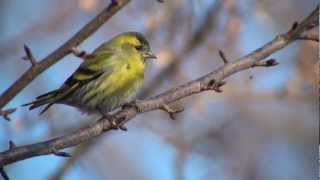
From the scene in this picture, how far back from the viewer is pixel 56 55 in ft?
8.41

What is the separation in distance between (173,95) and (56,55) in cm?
97

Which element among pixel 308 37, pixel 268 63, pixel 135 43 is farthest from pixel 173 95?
pixel 135 43

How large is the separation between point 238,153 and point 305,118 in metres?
1.66

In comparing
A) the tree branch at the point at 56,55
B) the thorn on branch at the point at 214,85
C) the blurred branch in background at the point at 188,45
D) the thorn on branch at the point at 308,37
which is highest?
the blurred branch in background at the point at 188,45

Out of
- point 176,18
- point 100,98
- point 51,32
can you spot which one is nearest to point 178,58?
point 176,18

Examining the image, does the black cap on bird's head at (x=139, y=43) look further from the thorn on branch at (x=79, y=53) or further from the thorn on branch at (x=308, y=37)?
the thorn on branch at (x=79, y=53)

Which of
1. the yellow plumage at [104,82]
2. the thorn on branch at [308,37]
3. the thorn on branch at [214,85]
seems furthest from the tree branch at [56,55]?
the yellow plumage at [104,82]

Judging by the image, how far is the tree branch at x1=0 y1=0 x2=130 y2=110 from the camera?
2520 mm

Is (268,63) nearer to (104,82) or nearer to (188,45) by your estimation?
(104,82)

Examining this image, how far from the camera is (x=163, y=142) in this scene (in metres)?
6.32

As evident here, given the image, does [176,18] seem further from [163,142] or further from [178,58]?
[163,142]

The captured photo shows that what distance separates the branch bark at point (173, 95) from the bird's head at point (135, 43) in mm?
1635

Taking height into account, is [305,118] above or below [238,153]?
above

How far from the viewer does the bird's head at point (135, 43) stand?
17.1ft
